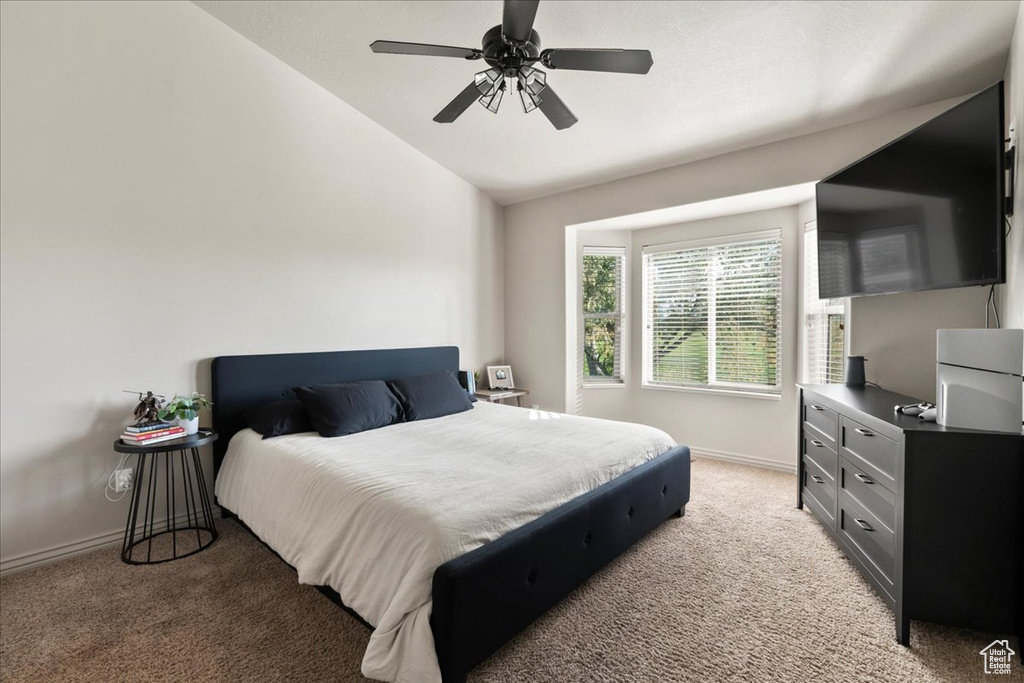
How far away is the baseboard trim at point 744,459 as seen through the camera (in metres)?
3.93

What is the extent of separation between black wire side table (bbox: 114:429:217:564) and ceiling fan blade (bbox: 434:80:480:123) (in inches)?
89.0

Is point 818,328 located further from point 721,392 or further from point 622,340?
point 622,340

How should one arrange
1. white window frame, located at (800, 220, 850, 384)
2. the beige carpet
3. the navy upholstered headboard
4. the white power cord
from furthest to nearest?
white window frame, located at (800, 220, 850, 384), the navy upholstered headboard, the white power cord, the beige carpet

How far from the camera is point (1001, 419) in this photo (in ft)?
5.54

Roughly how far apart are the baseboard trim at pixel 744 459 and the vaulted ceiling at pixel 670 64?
2.67m

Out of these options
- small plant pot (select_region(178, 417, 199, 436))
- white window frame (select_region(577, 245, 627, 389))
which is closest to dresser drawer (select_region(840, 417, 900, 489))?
white window frame (select_region(577, 245, 627, 389))

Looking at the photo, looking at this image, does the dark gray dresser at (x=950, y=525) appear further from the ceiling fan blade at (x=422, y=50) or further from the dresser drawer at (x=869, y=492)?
the ceiling fan blade at (x=422, y=50)

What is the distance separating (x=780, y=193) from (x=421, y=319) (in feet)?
10.4

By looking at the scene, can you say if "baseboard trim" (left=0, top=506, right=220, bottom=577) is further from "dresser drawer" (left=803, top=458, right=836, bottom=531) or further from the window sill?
the window sill

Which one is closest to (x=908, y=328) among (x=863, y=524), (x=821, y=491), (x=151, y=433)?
(x=821, y=491)

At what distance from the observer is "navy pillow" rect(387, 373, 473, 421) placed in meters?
3.42

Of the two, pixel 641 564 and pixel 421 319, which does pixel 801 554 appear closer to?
pixel 641 564

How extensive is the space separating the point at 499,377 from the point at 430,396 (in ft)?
4.84

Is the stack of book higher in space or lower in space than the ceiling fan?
lower
